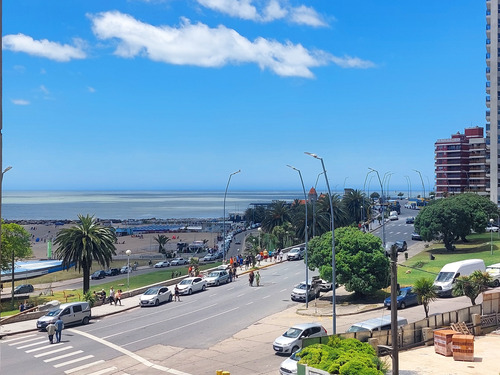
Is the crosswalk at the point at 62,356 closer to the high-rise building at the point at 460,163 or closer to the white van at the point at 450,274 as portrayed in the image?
the white van at the point at 450,274

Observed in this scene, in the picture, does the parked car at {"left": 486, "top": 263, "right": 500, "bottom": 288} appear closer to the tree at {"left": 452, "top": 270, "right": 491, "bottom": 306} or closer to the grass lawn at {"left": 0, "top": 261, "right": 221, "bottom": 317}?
the tree at {"left": 452, "top": 270, "right": 491, "bottom": 306}

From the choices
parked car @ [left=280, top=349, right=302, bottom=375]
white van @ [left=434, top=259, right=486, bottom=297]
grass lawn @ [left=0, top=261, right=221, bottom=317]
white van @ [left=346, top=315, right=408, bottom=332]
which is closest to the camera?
parked car @ [left=280, top=349, right=302, bottom=375]

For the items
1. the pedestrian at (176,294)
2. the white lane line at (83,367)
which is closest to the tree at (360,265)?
the pedestrian at (176,294)

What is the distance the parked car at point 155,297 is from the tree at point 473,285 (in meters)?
19.8

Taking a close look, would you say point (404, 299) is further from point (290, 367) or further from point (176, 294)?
point (176, 294)

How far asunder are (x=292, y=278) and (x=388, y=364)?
27.5 m

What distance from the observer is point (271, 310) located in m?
34.7

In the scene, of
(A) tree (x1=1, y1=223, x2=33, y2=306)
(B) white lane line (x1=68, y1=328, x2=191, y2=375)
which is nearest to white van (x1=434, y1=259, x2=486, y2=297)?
(B) white lane line (x1=68, y1=328, x2=191, y2=375)

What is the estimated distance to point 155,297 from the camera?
123ft

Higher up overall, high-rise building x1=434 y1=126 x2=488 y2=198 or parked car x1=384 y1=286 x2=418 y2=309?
high-rise building x1=434 y1=126 x2=488 y2=198

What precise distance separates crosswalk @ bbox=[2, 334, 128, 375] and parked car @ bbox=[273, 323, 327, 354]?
6.68 metres

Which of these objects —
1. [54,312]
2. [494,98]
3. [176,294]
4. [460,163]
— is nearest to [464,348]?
[54,312]

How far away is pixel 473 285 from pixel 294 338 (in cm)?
1236

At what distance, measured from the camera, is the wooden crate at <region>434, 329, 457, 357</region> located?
22.3 meters
